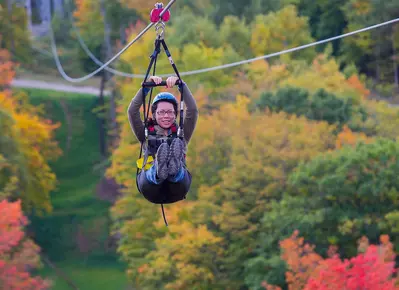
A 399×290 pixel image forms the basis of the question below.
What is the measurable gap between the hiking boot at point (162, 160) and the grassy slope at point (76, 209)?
2698 centimetres

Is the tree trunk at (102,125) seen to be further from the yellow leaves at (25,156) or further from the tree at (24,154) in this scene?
the yellow leaves at (25,156)

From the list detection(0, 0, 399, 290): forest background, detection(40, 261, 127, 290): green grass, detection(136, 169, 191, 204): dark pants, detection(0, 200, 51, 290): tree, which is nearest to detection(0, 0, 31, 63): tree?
detection(0, 0, 399, 290): forest background

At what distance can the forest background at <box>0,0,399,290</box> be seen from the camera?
23.0m

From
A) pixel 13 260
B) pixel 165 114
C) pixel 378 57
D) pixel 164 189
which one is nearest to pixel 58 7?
pixel 378 57

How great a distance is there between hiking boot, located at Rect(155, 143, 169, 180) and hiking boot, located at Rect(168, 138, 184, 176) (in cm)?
4

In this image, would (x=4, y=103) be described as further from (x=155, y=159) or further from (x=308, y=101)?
(x=155, y=159)

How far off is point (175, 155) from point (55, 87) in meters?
46.0

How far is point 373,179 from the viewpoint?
2295 centimetres

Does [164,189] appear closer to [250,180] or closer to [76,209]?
[250,180]

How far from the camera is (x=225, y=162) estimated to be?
2930cm

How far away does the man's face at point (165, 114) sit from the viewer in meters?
8.70

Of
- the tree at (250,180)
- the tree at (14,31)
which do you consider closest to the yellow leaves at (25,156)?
the tree at (14,31)

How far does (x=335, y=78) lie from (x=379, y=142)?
12692mm

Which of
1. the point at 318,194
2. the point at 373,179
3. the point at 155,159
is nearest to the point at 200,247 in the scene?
the point at 318,194
